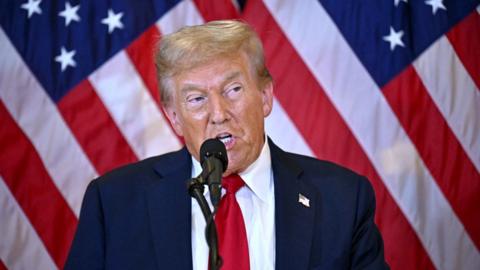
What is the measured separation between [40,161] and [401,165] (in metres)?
1.87

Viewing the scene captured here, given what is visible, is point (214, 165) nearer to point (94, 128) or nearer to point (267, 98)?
point (267, 98)

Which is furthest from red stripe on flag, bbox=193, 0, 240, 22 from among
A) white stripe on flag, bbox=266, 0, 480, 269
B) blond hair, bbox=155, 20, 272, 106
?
blond hair, bbox=155, 20, 272, 106

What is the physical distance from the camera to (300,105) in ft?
12.1

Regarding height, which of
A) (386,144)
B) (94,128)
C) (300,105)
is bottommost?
(386,144)

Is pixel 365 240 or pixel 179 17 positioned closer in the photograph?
pixel 365 240

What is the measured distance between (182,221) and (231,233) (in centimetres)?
19

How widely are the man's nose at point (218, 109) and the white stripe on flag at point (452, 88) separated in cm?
162

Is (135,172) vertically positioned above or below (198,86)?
below

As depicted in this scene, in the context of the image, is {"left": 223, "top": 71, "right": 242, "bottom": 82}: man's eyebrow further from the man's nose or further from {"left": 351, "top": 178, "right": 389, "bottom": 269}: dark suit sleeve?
{"left": 351, "top": 178, "right": 389, "bottom": 269}: dark suit sleeve

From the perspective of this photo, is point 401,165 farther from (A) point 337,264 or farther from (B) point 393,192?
(A) point 337,264

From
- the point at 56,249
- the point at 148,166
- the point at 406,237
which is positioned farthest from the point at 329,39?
the point at 56,249

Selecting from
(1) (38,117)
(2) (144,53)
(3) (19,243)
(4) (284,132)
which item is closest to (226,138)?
(4) (284,132)

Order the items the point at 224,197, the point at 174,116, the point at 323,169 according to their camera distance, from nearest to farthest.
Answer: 1. the point at 224,197
2. the point at 174,116
3. the point at 323,169

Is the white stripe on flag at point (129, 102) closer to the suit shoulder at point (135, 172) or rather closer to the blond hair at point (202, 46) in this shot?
the suit shoulder at point (135, 172)
